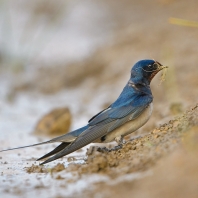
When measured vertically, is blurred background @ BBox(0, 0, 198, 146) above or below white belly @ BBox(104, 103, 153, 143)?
above

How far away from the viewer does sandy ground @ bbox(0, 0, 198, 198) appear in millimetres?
3500

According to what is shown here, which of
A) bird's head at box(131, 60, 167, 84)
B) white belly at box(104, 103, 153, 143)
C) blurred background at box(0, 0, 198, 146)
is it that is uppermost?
blurred background at box(0, 0, 198, 146)

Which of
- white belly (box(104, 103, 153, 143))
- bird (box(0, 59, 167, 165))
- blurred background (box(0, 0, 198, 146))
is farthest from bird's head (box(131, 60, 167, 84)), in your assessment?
blurred background (box(0, 0, 198, 146))

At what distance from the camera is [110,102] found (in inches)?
325

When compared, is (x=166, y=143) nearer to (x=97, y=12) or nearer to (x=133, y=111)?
(x=133, y=111)

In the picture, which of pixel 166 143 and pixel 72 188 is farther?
pixel 166 143

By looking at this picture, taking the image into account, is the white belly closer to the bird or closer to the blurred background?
the bird

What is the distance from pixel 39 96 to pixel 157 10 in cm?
386

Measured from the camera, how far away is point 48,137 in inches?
266

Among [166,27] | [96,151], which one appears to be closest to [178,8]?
[166,27]

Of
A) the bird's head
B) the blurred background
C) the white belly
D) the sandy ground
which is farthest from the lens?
the blurred background

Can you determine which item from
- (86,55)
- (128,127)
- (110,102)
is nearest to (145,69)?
(128,127)

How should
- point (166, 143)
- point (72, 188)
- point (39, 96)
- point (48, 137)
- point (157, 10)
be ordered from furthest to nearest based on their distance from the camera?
point (157, 10), point (39, 96), point (48, 137), point (166, 143), point (72, 188)

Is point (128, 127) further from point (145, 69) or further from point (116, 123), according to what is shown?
point (145, 69)
